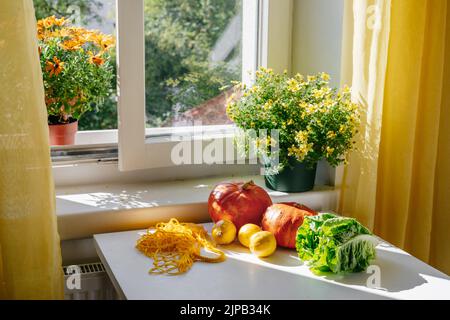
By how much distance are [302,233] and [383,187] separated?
47 cm

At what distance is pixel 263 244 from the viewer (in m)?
1.33

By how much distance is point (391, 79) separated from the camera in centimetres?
161

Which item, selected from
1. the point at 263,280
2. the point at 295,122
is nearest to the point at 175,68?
the point at 295,122

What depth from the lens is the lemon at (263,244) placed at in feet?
4.35

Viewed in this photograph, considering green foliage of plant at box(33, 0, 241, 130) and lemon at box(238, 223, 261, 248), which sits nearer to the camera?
lemon at box(238, 223, 261, 248)

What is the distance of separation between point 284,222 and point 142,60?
592mm

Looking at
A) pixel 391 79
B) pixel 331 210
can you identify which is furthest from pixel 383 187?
pixel 391 79

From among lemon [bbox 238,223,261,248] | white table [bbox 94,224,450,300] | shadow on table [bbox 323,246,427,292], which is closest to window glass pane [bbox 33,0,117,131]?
white table [bbox 94,224,450,300]

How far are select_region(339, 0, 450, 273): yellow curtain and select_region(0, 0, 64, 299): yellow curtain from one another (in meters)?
0.82

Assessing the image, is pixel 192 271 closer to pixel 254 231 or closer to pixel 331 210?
pixel 254 231

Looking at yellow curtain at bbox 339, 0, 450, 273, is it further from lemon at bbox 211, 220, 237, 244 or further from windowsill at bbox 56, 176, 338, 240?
lemon at bbox 211, 220, 237, 244

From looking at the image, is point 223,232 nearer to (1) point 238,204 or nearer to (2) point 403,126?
(1) point 238,204

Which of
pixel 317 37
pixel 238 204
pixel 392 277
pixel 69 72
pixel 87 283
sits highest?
pixel 317 37

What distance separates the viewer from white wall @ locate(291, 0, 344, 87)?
171cm
